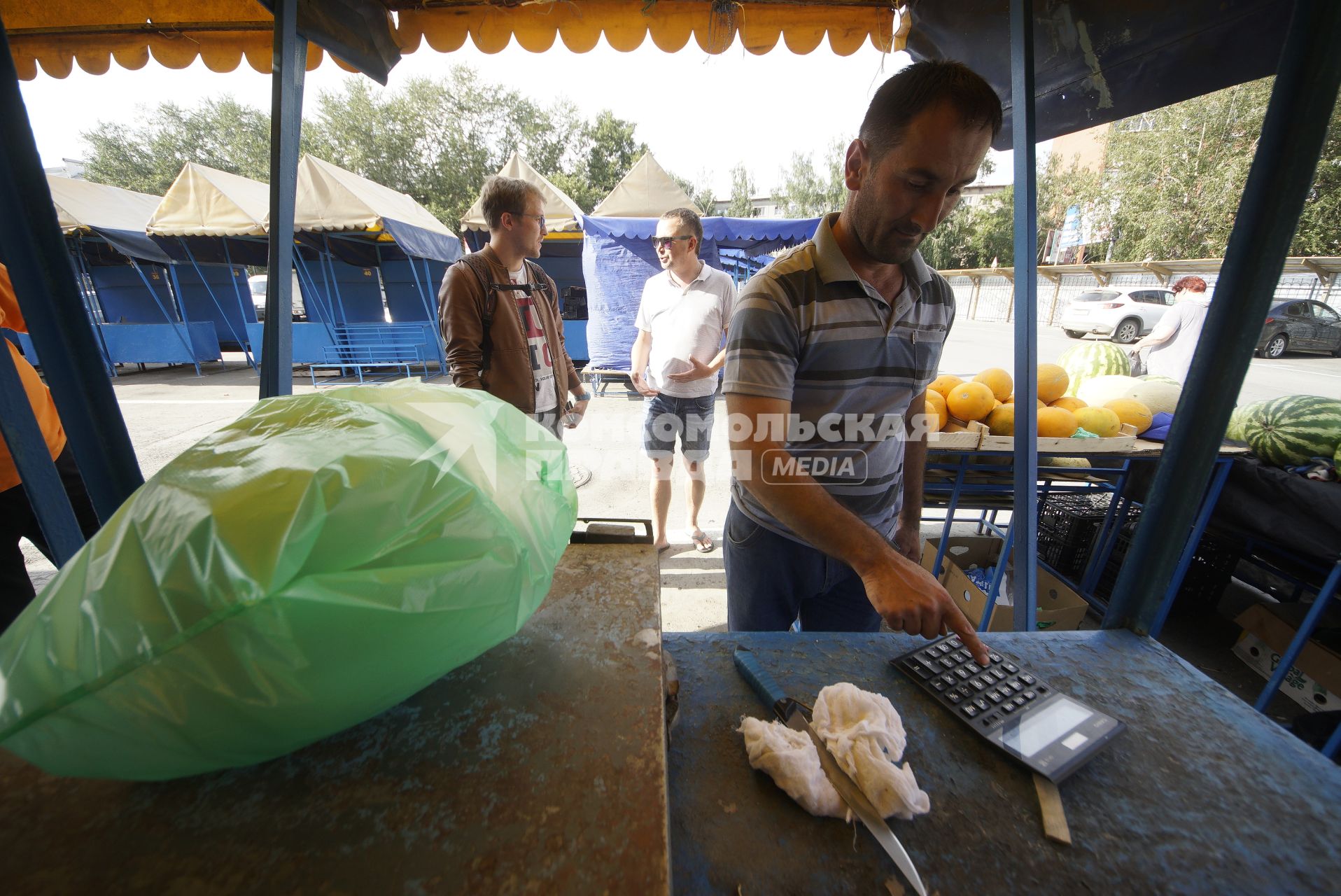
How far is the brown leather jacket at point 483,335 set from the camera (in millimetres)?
2287

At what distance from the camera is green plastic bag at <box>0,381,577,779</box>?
44 centimetres

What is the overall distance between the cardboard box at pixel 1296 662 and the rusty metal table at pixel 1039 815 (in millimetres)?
2099

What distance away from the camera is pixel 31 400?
66.6 inches

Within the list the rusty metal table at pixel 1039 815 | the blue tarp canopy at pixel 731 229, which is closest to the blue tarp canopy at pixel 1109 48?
the rusty metal table at pixel 1039 815

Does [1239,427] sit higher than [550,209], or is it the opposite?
[550,209]

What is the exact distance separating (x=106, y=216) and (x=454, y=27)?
12178mm

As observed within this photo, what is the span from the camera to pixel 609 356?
777 cm

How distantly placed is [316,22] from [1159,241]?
2953cm

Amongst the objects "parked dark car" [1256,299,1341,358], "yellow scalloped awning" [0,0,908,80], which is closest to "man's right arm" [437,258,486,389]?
"yellow scalloped awning" [0,0,908,80]

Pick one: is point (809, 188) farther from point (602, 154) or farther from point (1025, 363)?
point (1025, 363)

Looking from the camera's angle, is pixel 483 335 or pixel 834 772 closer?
pixel 834 772

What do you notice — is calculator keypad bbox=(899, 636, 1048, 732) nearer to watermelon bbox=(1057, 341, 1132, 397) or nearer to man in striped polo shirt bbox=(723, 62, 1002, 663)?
man in striped polo shirt bbox=(723, 62, 1002, 663)

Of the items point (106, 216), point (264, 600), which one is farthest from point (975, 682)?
point (106, 216)

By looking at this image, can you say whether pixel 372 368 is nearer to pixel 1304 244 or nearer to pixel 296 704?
pixel 296 704
